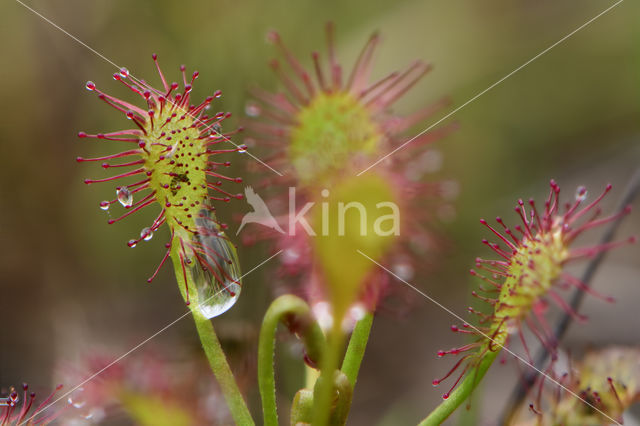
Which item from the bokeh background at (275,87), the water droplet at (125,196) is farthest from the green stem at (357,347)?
the bokeh background at (275,87)

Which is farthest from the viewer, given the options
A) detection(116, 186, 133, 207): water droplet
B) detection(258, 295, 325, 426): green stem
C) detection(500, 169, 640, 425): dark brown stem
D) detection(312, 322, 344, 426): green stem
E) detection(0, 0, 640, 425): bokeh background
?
detection(0, 0, 640, 425): bokeh background

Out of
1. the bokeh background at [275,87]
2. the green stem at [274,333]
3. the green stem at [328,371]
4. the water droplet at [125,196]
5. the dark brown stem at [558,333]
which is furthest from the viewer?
the bokeh background at [275,87]

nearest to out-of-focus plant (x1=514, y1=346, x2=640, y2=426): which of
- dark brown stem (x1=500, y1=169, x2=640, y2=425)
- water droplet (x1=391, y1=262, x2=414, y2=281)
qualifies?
dark brown stem (x1=500, y1=169, x2=640, y2=425)

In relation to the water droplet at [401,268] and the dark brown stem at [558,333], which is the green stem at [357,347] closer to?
the water droplet at [401,268]

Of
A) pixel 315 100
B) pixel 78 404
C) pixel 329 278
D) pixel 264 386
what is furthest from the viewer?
pixel 315 100

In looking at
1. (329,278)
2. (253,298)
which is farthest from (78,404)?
(253,298)

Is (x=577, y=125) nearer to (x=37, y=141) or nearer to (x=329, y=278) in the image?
(x=37, y=141)

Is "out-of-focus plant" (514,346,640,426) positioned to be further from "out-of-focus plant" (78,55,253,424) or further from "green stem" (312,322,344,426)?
"out-of-focus plant" (78,55,253,424)
